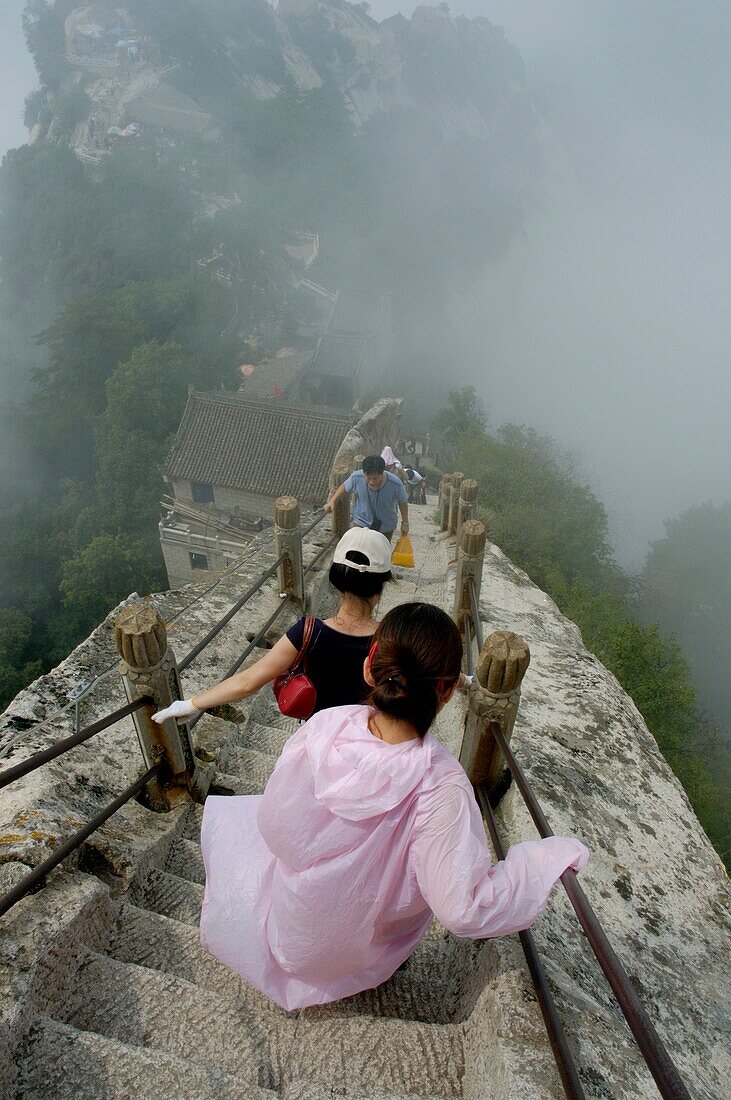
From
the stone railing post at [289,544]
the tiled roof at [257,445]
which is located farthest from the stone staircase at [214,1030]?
the tiled roof at [257,445]

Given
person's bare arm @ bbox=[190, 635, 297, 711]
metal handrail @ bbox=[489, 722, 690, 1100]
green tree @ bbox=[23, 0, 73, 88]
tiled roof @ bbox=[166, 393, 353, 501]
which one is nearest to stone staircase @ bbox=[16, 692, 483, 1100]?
metal handrail @ bbox=[489, 722, 690, 1100]

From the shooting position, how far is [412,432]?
1432 inches

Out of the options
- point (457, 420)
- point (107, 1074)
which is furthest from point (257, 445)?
point (107, 1074)

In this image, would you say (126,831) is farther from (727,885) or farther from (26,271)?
(26,271)

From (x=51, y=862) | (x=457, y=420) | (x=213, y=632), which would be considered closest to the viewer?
(x=51, y=862)

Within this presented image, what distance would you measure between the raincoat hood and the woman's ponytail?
0.09 m

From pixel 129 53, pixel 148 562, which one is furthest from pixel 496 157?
pixel 148 562

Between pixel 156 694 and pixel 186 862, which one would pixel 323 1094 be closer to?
pixel 186 862

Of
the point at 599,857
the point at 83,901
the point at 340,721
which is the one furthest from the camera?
the point at 599,857

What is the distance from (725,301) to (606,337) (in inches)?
981

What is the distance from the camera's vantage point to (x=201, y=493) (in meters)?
23.0

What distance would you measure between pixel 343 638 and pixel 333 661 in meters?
0.10

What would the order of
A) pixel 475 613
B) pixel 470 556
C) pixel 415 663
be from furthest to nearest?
1. pixel 470 556
2. pixel 475 613
3. pixel 415 663

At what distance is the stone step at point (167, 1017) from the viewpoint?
179 cm
